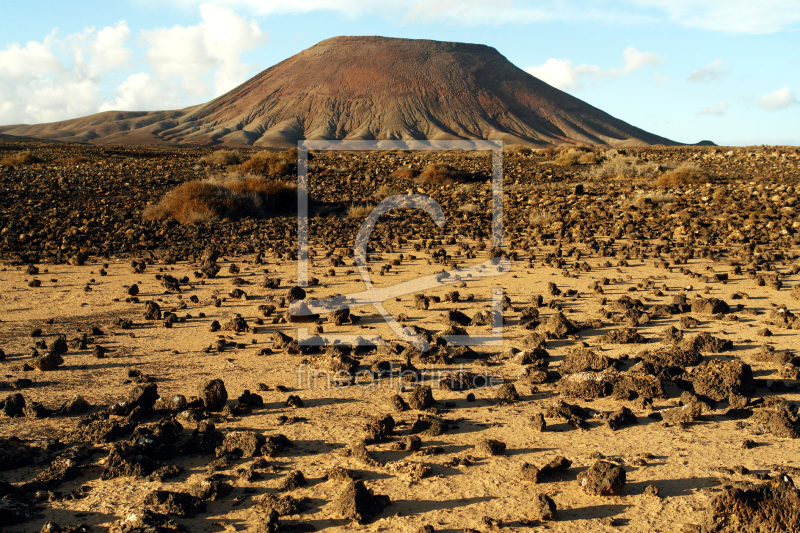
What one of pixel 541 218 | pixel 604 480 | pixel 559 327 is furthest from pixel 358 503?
pixel 541 218

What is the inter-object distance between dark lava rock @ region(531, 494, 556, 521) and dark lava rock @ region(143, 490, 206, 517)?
194cm

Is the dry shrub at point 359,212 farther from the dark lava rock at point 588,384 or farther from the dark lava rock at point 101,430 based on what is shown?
the dark lava rock at point 101,430

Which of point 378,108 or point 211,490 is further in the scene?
point 378,108

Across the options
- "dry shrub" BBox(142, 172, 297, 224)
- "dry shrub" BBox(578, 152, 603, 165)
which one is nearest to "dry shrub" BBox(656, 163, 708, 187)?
"dry shrub" BBox(578, 152, 603, 165)

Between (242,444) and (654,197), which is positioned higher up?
(654,197)

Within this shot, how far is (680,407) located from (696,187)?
1573 cm

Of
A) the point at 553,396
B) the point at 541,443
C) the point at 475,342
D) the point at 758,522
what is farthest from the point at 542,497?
the point at 475,342

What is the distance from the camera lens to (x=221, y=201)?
14.0 m

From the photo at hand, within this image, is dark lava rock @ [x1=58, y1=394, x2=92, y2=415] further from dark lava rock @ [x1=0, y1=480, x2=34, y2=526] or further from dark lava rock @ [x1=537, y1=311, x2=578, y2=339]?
dark lava rock @ [x1=537, y1=311, x2=578, y2=339]

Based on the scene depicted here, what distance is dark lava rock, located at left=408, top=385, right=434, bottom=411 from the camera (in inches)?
185

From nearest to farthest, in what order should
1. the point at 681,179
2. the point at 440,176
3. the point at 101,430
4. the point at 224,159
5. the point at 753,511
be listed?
the point at 753,511, the point at 101,430, the point at 681,179, the point at 440,176, the point at 224,159

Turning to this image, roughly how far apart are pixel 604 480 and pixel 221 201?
12288 mm

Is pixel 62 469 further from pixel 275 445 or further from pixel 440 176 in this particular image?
pixel 440 176

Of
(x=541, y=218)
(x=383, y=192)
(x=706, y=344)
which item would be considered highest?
(x=383, y=192)
